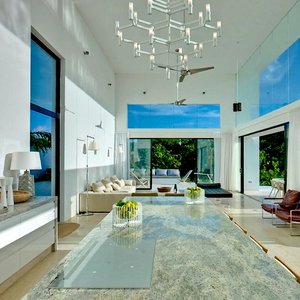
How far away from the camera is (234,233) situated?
205 cm

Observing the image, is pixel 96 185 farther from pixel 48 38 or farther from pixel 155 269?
pixel 155 269

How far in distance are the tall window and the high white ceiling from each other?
6.40 feet

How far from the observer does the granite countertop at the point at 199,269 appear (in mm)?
1148

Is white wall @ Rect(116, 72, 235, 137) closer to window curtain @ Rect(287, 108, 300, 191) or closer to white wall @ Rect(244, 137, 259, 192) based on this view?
white wall @ Rect(244, 137, 259, 192)

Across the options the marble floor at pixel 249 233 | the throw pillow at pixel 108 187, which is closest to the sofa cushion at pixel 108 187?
the throw pillow at pixel 108 187

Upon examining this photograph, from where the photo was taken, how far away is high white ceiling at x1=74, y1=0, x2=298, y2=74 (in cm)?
674

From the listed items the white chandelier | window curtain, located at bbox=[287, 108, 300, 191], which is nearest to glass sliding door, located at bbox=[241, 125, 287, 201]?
window curtain, located at bbox=[287, 108, 300, 191]

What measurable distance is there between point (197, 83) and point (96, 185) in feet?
22.2

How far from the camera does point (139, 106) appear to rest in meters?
12.4

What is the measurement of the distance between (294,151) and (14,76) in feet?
19.0

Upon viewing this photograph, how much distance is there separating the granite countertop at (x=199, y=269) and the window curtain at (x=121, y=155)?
9807 mm

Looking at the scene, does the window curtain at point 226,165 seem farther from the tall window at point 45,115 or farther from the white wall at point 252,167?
the tall window at point 45,115

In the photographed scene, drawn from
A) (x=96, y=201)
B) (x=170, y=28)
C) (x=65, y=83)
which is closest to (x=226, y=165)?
(x=96, y=201)

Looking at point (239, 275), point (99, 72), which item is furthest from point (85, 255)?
point (99, 72)
